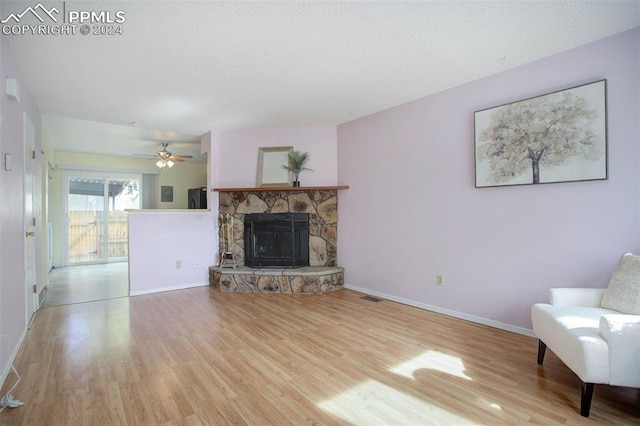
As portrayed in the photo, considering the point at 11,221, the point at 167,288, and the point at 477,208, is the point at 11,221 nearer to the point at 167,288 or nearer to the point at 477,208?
the point at 167,288

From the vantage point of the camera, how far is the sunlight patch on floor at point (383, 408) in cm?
168

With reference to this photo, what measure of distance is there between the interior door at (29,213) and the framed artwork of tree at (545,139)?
Result: 4231 mm

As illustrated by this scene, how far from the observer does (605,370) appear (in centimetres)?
167

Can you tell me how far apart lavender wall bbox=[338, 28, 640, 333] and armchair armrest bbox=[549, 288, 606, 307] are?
1.07 ft

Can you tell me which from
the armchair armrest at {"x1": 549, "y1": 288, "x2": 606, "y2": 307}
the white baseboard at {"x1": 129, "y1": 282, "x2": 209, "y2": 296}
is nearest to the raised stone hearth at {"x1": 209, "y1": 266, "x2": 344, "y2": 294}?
the white baseboard at {"x1": 129, "y1": 282, "x2": 209, "y2": 296}

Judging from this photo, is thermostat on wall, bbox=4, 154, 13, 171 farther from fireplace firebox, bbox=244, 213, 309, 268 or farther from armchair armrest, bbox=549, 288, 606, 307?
armchair armrest, bbox=549, 288, 606, 307

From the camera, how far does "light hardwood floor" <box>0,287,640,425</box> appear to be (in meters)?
1.73

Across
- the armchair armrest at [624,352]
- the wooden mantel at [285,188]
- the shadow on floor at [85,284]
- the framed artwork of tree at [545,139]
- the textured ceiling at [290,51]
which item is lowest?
the shadow on floor at [85,284]

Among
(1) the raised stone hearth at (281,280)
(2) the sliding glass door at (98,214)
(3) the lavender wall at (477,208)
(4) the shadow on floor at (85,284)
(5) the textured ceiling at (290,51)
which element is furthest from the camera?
(2) the sliding glass door at (98,214)

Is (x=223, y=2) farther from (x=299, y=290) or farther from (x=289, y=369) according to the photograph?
(x=299, y=290)

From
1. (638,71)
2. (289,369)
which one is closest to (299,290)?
(289,369)

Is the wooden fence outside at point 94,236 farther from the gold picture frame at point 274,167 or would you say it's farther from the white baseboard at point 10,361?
the white baseboard at point 10,361

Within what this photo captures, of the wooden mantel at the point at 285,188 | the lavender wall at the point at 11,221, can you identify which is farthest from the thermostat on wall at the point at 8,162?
the wooden mantel at the point at 285,188

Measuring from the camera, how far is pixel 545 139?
268 cm
